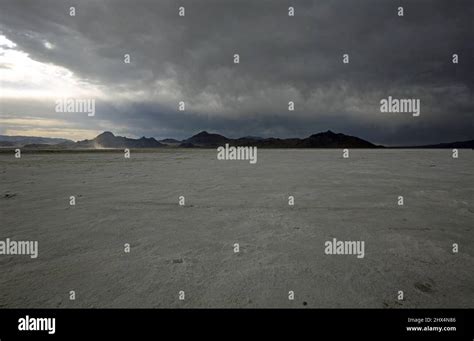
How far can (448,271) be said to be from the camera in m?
3.17

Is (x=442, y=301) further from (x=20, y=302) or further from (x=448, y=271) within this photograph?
(x=20, y=302)

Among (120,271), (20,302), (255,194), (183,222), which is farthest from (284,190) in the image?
(20,302)

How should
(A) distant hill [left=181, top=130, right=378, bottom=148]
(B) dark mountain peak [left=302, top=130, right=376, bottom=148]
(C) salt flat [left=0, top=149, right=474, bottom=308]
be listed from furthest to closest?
(B) dark mountain peak [left=302, top=130, right=376, bottom=148] < (A) distant hill [left=181, top=130, right=378, bottom=148] < (C) salt flat [left=0, top=149, right=474, bottom=308]
